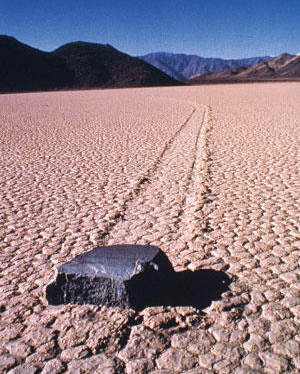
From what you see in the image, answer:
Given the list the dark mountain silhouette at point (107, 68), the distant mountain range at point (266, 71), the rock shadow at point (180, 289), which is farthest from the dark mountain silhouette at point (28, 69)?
the rock shadow at point (180, 289)

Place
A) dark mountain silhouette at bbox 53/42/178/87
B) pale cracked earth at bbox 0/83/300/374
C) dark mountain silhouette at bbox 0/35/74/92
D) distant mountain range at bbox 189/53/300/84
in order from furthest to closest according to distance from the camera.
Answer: distant mountain range at bbox 189/53/300/84, dark mountain silhouette at bbox 53/42/178/87, dark mountain silhouette at bbox 0/35/74/92, pale cracked earth at bbox 0/83/300/374

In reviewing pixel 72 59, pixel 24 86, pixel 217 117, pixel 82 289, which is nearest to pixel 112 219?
pixel 82 289

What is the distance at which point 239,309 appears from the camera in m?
2.44

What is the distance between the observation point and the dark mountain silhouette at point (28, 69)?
53594 millimetres

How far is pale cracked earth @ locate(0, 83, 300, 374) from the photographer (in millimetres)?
2127

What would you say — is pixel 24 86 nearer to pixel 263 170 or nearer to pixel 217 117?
pixel 217 117

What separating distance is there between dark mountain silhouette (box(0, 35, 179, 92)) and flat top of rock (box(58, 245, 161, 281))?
167 feet

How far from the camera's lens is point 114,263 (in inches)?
100.0

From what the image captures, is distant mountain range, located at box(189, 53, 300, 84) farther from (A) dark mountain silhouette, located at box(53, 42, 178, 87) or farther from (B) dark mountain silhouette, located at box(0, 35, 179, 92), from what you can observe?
(B) dark mountain silhouette, located at box(0, 35, 179, 92)

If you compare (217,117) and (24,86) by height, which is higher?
(217,117)

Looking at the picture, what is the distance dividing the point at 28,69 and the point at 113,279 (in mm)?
61544

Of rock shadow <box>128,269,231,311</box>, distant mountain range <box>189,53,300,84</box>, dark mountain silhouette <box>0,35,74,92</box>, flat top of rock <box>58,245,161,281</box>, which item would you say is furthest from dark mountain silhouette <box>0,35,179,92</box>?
rock shadow <box>128,269,231,311</box>

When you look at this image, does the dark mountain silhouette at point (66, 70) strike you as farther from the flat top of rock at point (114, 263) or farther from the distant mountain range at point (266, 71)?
the flat top of rock at point (114, 263)

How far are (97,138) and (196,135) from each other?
2424mm
